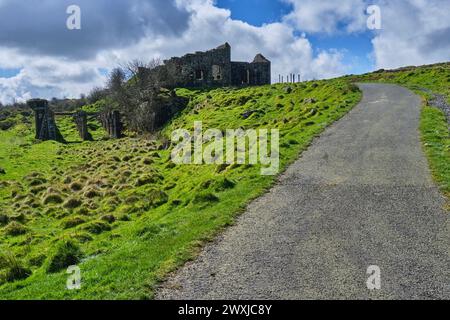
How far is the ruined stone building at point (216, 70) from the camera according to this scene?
85.3 m

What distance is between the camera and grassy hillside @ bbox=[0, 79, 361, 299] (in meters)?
11.8

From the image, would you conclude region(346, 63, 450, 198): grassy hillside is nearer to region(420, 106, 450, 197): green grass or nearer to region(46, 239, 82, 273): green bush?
region(420, 106, 450, 197): green grass

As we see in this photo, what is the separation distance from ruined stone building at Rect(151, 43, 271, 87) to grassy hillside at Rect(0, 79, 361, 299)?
105 feet

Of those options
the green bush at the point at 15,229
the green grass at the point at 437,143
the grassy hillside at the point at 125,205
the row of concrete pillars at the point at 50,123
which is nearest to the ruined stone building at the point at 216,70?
the row of concrete pillars at the point at 50,123

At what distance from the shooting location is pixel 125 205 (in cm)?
2395

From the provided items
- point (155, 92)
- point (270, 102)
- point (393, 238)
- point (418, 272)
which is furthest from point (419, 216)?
point (155, 92)

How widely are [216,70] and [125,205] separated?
218ft

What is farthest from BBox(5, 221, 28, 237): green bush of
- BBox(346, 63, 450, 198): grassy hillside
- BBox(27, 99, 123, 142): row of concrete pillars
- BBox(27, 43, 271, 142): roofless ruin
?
BBox(27, 43, 271, 142): roofless ruin

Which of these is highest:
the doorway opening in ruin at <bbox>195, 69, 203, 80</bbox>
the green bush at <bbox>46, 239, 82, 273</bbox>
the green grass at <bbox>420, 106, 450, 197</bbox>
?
the doorway opening in ruin at <bbox>195, 69, 203, 80</bbox>

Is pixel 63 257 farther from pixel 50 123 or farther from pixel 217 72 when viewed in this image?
pixel 217 72

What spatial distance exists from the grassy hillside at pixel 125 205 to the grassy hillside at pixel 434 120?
6553 mm

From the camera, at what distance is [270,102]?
173 feet

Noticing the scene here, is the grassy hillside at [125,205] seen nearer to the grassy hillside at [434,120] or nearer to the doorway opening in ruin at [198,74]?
the grassy hillside at [434,120]

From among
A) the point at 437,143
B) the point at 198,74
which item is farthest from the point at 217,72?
the point at 437,143
